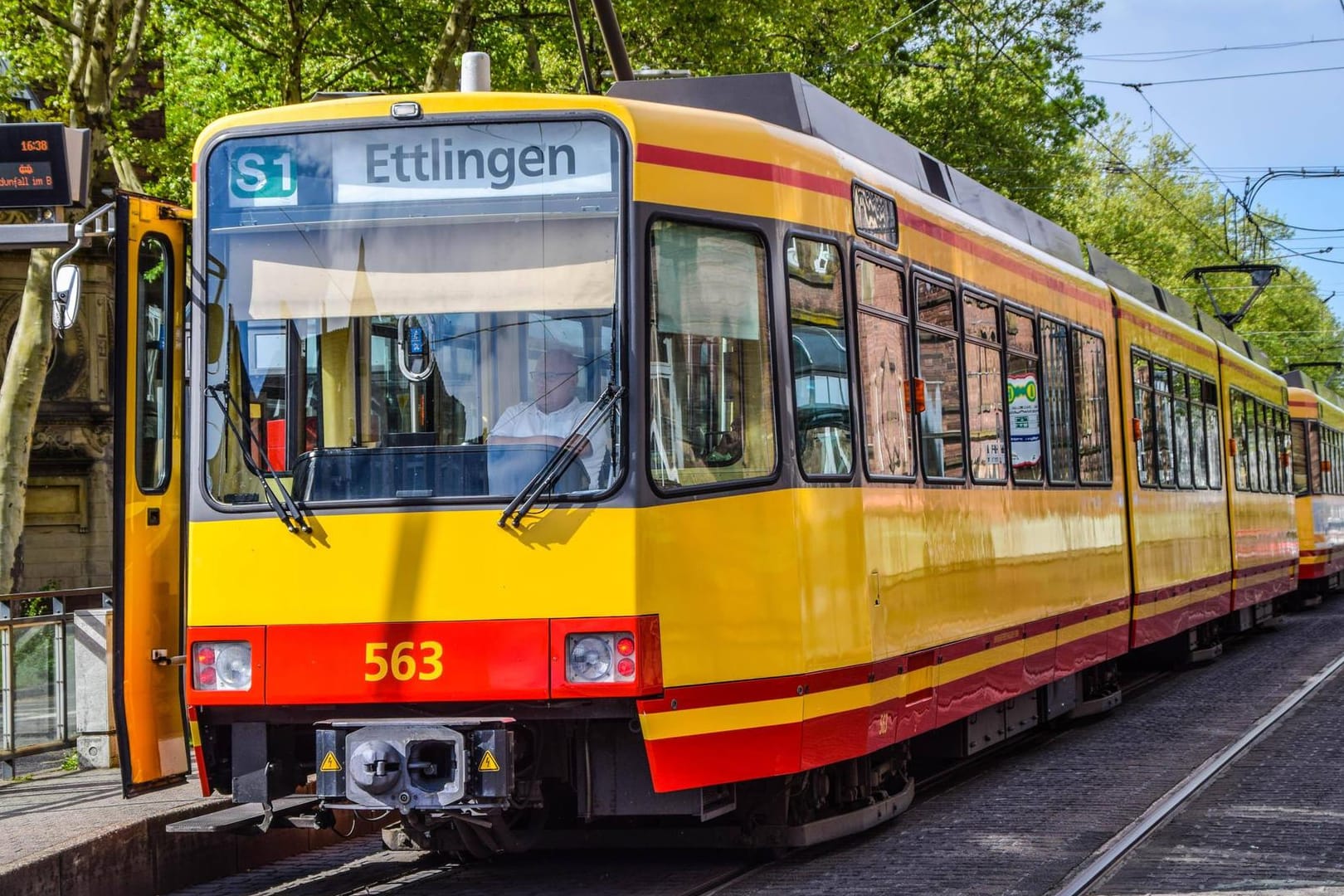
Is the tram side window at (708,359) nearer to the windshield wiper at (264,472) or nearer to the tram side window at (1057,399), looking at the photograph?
the windshield wiper at (264,472)

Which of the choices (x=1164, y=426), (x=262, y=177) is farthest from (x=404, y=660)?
(x=1164, y=426)

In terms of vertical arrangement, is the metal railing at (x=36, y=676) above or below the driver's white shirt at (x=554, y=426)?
below

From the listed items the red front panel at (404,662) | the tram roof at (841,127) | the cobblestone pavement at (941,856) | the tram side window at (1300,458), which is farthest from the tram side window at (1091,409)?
the tram side window at (1300,458)

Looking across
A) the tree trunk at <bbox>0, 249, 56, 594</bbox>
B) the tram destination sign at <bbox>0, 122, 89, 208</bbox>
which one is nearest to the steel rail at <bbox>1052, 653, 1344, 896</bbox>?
the tram destination sign at <bbox>0, 122, 89, 208</bbox>

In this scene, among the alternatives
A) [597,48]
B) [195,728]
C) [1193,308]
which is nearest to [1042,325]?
[195,728]

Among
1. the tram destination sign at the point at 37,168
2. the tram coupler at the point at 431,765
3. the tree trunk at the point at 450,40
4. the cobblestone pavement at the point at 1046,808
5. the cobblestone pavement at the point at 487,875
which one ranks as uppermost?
the tree trunk at the point at 450,40

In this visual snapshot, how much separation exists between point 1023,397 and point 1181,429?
5789mm

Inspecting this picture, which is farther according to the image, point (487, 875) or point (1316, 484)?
point (1316, 484)

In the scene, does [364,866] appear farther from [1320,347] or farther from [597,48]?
[1320,347]

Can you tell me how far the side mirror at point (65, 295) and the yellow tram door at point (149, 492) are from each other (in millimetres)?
175

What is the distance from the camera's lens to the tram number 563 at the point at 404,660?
6555 millimetres

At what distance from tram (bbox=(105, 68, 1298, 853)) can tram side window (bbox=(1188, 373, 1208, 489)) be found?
9.19 meters

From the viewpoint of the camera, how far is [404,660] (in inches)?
259

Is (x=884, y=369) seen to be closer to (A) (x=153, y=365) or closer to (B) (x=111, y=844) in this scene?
(A) (x=153, y=365)
